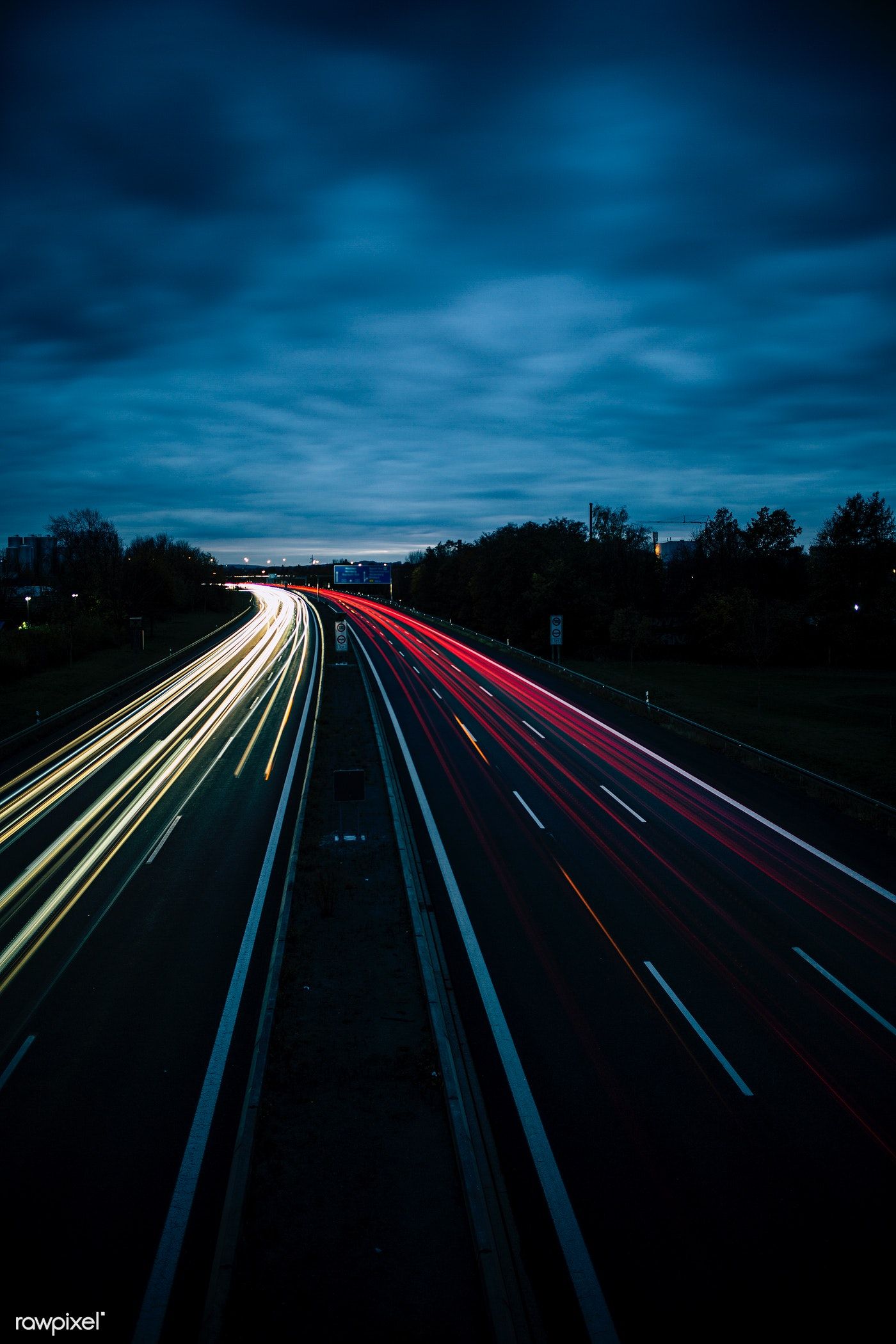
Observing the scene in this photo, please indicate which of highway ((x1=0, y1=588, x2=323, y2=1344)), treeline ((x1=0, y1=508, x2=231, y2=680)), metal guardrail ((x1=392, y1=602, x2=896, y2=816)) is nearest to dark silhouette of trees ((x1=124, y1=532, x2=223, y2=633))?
treeline ((x1=0, y1=508, x2=231, y2=680))

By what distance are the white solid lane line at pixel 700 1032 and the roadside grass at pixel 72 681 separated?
29545 millimetres

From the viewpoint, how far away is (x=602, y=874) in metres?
16.0

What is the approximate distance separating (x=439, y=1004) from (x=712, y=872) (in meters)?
8.37

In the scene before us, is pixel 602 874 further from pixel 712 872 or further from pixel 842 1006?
pixel 842 1006

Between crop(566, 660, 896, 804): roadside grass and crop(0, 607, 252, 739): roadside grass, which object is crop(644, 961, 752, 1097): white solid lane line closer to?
crop(566, 660, 896, 804): roadside grass

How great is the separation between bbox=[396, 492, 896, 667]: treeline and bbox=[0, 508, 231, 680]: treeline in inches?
1456

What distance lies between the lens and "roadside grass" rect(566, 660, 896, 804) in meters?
27.5

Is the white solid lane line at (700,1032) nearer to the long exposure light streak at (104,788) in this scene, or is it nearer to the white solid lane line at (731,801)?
the white solid lane line at (731,801)

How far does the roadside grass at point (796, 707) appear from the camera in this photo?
90.2 ft

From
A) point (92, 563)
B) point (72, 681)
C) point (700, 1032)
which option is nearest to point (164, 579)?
point (92, 563)

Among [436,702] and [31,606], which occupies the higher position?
[31,606]

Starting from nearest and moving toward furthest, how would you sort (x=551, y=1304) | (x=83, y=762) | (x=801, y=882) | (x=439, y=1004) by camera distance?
(x=551, y=1304)
(x=439, y=1004)
(x=801, y=882)
(x=83, y=762)

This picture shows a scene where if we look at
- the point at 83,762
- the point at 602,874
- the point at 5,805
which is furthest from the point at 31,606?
the point at 602,874

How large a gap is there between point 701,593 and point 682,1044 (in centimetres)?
7642
